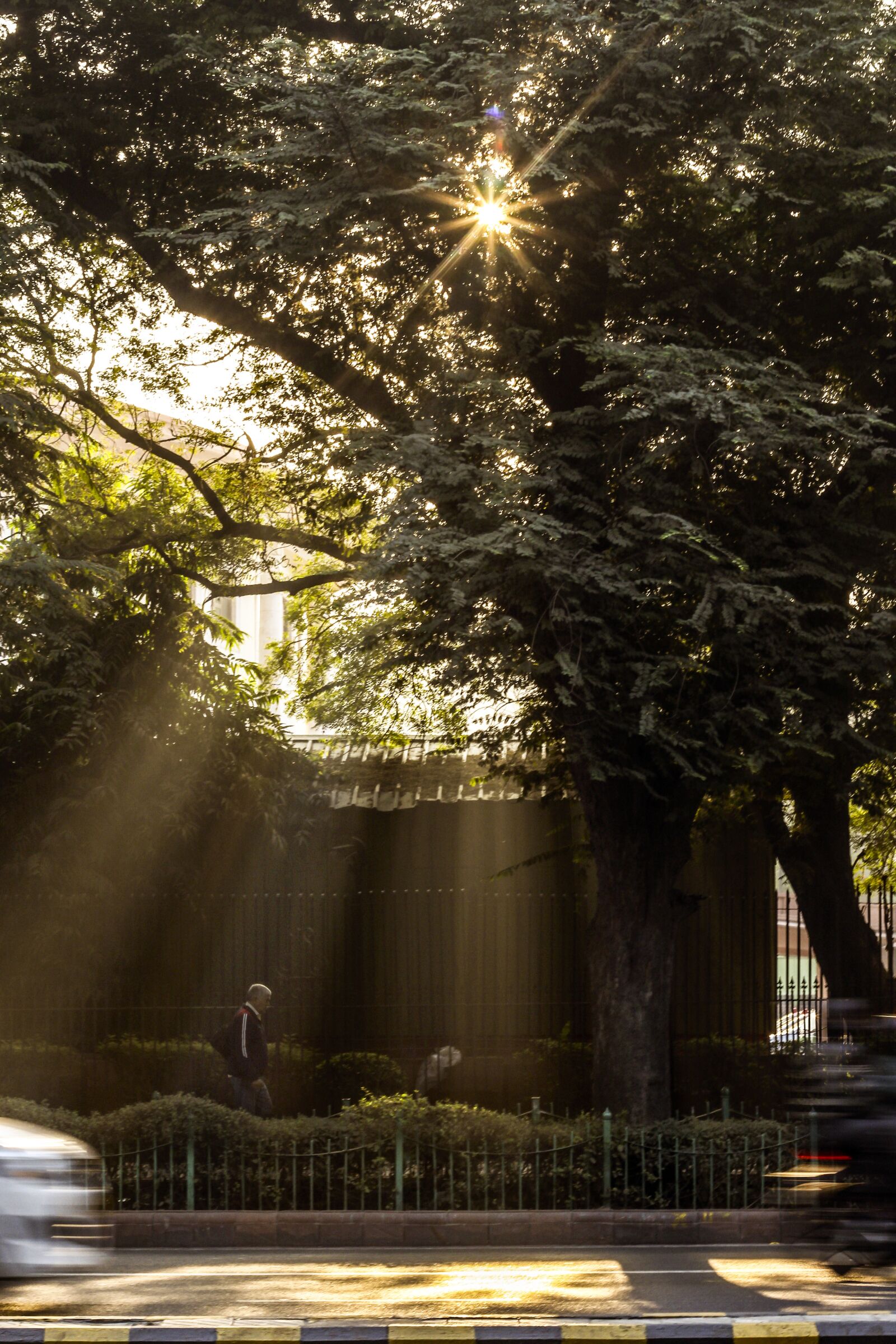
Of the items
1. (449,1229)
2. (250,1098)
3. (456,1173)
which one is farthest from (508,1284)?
(250,1098)

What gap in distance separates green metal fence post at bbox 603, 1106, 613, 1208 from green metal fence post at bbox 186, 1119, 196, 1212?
313 cm

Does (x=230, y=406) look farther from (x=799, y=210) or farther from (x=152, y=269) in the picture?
(x=799, y=210)

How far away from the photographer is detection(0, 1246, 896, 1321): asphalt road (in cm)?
757

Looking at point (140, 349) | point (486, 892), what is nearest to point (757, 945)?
point (486, 892)

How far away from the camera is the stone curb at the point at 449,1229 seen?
10.3m

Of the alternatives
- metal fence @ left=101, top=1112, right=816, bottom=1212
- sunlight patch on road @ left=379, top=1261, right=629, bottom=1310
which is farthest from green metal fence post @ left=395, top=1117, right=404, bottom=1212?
sunlight patch on road @ left=379, top=1261, right=629, bottom=1310

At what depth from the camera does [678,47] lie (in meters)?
11.0

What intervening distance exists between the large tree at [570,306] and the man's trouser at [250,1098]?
341cm

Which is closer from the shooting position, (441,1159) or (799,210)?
(441,1159)

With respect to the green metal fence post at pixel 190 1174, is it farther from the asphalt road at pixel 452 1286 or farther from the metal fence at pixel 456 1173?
the asphalt road at pixel 452 1286

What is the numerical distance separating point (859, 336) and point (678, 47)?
9.21 feet

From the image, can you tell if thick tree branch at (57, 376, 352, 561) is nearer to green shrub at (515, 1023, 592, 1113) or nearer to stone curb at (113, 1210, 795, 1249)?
green shrub at (515, 1023, 592, 1113)

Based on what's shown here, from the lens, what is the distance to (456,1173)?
1091 centimetres

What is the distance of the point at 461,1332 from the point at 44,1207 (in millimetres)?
1978
